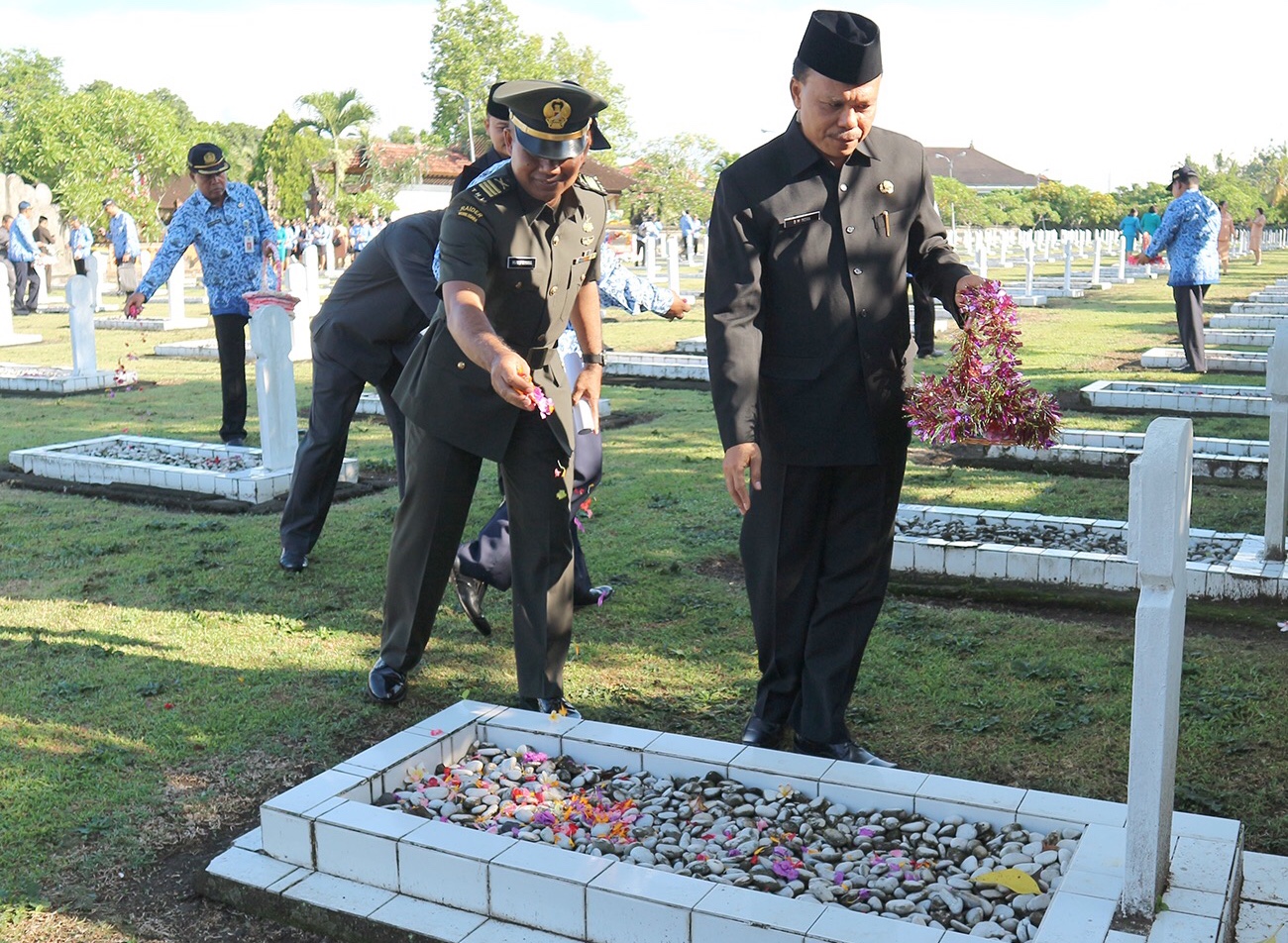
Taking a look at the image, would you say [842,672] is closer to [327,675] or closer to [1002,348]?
[1002,348]

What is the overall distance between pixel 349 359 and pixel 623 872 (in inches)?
147

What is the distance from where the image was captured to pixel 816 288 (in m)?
4.11

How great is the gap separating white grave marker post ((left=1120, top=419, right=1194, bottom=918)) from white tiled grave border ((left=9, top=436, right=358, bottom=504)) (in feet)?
20.9

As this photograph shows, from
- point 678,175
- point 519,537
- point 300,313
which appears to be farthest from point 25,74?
point 519,537

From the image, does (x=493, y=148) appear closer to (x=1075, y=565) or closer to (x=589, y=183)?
(x=589, y=183)

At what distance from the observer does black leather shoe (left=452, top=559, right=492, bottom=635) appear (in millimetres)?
5707

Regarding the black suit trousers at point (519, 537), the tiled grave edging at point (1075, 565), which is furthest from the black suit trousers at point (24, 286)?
the black suit trousers at point (519, 537)

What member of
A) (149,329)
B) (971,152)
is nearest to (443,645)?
(149,329)

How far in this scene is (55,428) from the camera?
1184 cm

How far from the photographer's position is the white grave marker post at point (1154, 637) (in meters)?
2.92

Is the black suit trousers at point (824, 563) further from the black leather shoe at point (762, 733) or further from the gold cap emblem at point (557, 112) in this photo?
the gold cap emblem at point (557, 112)

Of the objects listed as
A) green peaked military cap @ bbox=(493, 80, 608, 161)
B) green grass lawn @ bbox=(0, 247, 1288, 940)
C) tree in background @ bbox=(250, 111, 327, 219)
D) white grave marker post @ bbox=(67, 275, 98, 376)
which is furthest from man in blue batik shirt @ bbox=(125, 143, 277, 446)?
tree in background @ bbox=(250, 111, 327, 219)

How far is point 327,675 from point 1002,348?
9.85 feet

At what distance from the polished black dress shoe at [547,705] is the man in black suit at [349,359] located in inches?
66.5
